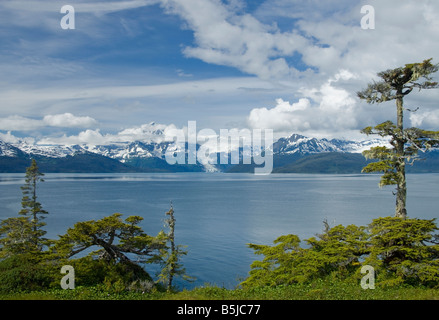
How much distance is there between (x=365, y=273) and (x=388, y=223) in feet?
13.0

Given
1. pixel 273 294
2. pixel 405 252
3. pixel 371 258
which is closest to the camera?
pixel 273 294

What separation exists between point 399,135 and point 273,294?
53.4ft

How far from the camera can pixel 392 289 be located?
20.5 metres

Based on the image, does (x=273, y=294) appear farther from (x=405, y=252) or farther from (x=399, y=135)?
(x=399, y=135)

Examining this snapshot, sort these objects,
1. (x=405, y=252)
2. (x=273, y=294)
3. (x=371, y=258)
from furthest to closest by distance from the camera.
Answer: (x=405, y=252) < (x=371, y=258) < (x=273, y=294)

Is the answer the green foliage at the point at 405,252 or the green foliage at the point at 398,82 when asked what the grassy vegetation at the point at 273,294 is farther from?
the green foliage at the point at 398,82

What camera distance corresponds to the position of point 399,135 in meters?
26.0

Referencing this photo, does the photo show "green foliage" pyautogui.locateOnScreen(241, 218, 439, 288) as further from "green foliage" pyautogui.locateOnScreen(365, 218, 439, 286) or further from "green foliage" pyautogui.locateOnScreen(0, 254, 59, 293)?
"green foliage" pyautogui.locateOnScreen(0, 254, 59, 293)

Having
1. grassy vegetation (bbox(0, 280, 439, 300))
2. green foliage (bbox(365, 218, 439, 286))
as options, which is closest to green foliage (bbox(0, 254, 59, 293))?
grassy vegetation (bbox(0, 280, 439, 300))

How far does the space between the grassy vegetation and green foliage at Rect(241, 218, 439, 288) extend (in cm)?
117

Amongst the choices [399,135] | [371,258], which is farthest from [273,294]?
[399,135]
